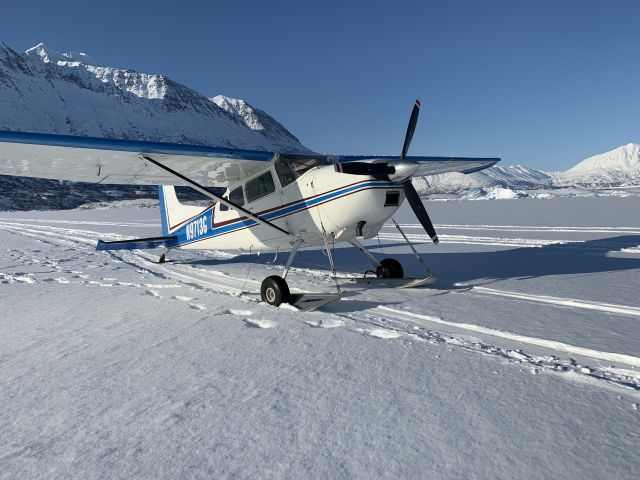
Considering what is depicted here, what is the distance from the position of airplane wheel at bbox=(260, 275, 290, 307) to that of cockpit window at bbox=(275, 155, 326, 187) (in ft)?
5.93

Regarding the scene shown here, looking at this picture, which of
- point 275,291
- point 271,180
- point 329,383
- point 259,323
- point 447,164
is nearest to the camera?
point 329,383

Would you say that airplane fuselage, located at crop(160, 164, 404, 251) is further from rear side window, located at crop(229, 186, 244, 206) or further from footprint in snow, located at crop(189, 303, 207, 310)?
footprint in snow, located at crop(189, 303, 207, 310)

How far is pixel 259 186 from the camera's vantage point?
23.3ft

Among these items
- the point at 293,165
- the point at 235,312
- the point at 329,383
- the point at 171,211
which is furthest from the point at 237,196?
the point at 329,383

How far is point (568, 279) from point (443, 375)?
4789 mm

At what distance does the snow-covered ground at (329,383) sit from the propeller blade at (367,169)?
5.90ft

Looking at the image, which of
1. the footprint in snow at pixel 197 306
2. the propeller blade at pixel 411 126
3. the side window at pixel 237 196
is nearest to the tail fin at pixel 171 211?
the side window at pixel 237 196

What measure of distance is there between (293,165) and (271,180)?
52cm

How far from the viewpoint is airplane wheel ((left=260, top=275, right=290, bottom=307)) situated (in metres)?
5.53

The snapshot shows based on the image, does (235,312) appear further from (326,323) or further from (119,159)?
(119,159)

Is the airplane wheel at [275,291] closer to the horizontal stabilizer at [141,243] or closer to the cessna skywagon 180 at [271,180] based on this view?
the cessna skywagon 180 at [271,180]

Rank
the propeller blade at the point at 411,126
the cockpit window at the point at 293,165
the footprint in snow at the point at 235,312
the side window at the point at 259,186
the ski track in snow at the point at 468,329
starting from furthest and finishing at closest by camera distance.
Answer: the side window at the point at 259,186
the cockpit window at the point at 293,165
the propeller blade at the point at 411,126
the footprint in snow at the point at 235,312
the ski track in snow at the point at 468,329

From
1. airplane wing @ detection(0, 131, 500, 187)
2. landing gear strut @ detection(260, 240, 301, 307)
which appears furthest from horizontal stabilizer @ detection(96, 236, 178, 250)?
landing gear strut @ detection(260, 240, 301, 307)

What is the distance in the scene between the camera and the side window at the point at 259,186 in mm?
6922
